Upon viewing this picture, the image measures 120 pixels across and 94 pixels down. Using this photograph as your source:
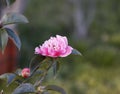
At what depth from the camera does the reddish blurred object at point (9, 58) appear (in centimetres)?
550

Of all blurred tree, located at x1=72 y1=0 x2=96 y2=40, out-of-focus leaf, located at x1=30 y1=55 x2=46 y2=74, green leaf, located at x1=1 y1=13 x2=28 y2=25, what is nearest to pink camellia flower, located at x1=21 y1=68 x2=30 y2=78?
out-of-focus leaf, located at x1=30 y1=55 x2=46 y2=74

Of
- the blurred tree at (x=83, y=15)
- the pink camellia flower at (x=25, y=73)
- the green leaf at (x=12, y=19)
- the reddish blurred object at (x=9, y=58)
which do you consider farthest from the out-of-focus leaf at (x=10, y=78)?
the blurred tree at (x=83, y=15)

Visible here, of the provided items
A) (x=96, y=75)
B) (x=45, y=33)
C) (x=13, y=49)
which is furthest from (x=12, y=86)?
(x=45, y=33)

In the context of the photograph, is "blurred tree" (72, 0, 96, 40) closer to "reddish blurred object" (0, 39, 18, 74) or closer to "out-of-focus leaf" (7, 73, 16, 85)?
"reddish blurred object" (0, 39, 18, 74)

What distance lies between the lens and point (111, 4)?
522 inches

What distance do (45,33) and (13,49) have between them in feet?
16.1

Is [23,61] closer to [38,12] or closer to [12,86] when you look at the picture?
[38,12]

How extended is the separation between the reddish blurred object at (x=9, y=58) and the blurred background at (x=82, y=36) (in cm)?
70

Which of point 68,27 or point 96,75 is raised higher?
point 96,75

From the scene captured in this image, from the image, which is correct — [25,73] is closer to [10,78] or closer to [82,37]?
[10,78]

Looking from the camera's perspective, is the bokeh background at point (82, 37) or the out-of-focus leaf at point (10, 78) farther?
the bokeh background at point (82, 37)

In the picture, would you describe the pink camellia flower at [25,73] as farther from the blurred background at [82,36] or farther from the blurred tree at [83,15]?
the blurred tree at [83,15]

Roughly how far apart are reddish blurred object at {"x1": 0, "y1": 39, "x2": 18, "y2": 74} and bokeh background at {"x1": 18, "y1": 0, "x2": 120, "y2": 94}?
0.71 m

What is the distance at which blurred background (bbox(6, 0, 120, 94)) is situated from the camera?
22.3ft
